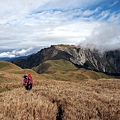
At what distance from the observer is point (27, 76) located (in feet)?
73.9

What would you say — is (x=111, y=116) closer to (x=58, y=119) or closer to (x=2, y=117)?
(x=58, y=119)

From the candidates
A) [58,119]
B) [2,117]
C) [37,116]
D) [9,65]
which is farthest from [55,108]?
[9,65]

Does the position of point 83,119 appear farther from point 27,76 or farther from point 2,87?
point 2,87

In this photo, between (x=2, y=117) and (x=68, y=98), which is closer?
(x=2, y=117)

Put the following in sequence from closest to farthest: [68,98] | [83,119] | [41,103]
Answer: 1. [83,119]
2. [41,103]
3. [68,98]

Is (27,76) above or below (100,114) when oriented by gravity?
above

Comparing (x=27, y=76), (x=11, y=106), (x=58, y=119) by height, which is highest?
(x=27, y=76)

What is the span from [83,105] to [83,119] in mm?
1755

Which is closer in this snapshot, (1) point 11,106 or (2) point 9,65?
(1) point 11,106

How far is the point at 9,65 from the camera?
444 ft

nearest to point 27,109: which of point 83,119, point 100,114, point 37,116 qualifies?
point 37,116

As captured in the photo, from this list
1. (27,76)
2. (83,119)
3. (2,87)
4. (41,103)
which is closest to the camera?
(83,119)

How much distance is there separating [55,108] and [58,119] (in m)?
0.81

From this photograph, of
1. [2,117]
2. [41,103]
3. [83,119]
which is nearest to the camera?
A: [2,117]
